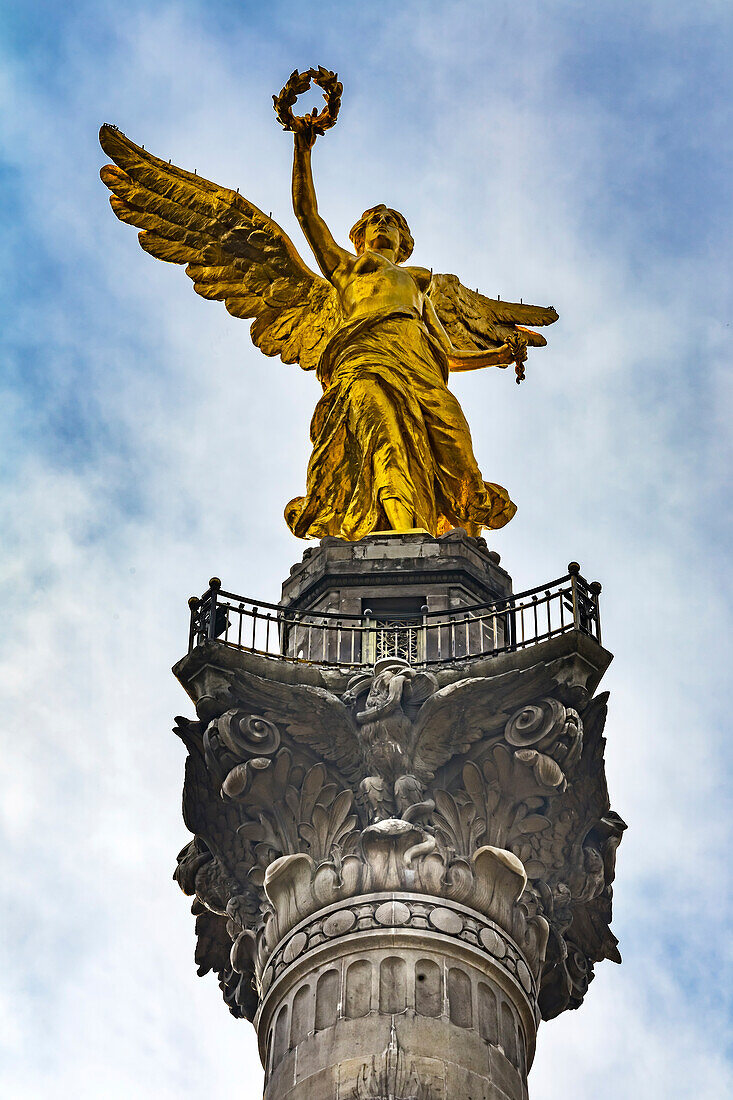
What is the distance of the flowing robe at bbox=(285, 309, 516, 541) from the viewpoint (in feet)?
79.3

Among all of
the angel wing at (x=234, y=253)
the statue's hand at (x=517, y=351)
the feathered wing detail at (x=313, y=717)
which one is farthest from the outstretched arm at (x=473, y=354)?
the feathered wing detail at (x=313, y=717)

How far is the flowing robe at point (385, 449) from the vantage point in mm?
24156

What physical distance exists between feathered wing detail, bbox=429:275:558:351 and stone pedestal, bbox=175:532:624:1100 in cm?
856

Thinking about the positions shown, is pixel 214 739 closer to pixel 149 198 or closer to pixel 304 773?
pixel 304 773

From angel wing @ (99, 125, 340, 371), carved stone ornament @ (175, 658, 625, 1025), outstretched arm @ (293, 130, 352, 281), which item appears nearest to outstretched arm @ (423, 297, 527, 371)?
outstretched arm @ (293, 130, 352, 281)

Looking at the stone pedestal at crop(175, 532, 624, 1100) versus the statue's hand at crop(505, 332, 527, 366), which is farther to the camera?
the statue's hand at crop(505, 332, 527, 366)

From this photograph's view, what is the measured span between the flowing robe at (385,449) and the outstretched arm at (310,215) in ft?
5.25

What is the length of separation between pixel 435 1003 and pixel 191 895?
3.64 meters

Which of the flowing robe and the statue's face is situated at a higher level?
the statue's face

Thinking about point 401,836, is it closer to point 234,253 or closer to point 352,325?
point 352,325

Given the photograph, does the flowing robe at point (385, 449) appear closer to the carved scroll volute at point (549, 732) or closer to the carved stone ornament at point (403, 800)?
the carved stone ornament at point (403, 800)

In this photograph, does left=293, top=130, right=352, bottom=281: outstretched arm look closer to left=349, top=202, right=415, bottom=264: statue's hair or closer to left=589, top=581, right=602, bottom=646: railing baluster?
left=349, top=202, right=415, bottom=264: statue's hair

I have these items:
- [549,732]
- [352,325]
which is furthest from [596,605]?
[352,325]

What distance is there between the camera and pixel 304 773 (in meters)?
19.7
